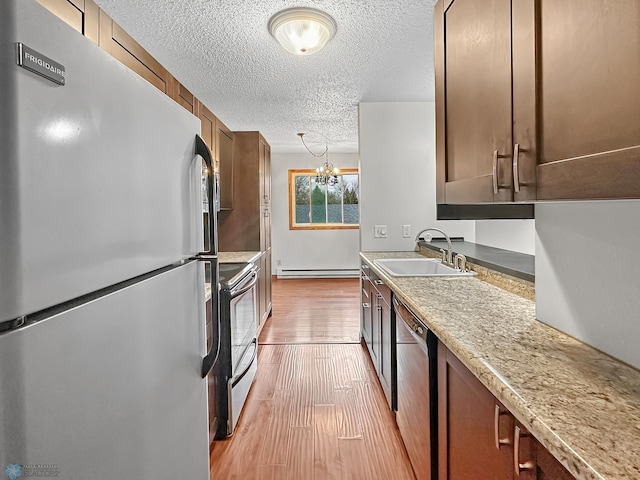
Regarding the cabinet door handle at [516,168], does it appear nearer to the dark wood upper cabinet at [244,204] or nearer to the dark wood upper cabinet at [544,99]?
the dark wood upper cabinet at [544,99]

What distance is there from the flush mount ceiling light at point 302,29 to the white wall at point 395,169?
136cm

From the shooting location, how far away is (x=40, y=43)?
53 centimetres

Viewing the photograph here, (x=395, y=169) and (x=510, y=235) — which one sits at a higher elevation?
(x=395, y=169)

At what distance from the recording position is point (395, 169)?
3686 millimetres

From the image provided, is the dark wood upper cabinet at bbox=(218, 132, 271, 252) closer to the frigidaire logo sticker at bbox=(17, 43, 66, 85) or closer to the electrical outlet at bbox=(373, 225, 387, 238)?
the electrical outlet at bbox=(373, 225, 387, 238)

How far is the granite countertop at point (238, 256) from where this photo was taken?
139 inches

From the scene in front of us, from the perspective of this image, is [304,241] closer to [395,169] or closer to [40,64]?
[395,169]

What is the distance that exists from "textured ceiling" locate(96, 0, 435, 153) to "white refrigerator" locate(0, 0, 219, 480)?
1532 mm

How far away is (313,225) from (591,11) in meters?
6.99

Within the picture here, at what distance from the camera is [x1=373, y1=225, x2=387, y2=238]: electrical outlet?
12.2 feet

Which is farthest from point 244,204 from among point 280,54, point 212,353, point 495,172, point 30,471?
point 30,471

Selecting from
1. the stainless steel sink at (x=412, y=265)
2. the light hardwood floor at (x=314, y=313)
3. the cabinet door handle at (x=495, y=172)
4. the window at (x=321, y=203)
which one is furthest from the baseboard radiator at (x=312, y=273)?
the cabinet door handle at (x=495, y=172)

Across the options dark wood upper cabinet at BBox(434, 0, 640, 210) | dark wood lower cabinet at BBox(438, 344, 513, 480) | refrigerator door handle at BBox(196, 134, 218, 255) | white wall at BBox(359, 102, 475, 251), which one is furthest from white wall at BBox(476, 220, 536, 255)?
refrigerator door handle at BBox(196, 134, 218, 255)

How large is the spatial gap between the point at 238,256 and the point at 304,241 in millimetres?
3875
